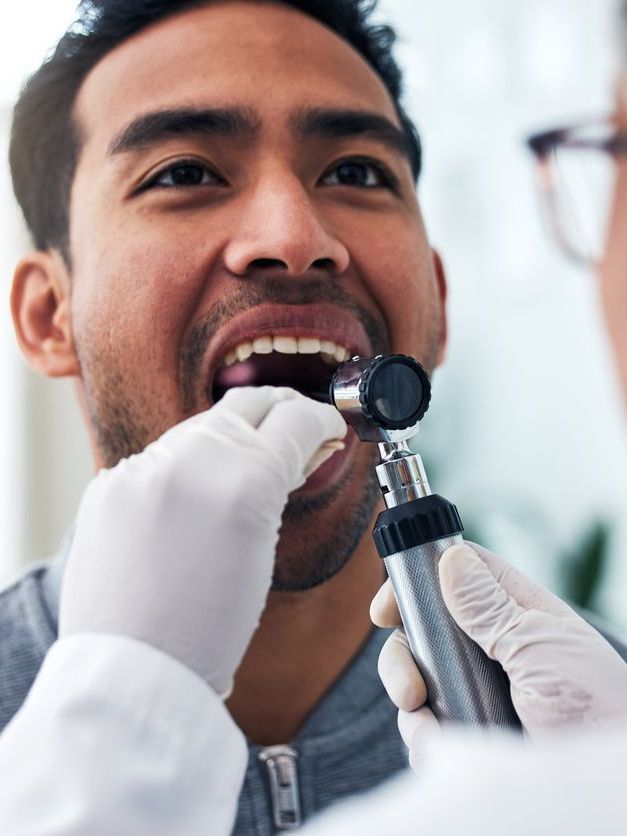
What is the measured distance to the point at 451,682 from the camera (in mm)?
872

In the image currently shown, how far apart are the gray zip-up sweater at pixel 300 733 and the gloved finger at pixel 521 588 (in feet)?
1.44

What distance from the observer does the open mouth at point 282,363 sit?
1276 mm

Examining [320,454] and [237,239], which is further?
[237,239]

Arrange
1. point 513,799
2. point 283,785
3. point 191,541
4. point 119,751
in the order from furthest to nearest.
A: point 283,785, point 191,541, point 119,751, point 513,799

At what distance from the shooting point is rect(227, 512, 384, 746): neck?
4.50ft

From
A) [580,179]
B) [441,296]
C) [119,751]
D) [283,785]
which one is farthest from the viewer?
[441,296]

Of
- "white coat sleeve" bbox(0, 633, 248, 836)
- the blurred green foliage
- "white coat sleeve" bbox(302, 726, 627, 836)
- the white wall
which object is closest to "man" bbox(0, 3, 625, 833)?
"white coat sleeve" bbox(0, 633, 248, 836)

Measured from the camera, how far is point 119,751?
0.74 meters

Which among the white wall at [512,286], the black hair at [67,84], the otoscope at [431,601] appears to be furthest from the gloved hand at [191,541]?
the white wall at [512,286]

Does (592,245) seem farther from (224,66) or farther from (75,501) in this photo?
(75,501)

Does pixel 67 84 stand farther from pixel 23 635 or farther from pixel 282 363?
pixel 23 635

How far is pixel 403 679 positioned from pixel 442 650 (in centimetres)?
5

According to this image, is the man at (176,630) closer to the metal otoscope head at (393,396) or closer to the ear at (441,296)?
the metal otoscope head at (393,396)

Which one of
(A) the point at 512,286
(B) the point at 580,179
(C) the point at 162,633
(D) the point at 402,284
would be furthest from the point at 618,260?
(A) the point at 512,286
